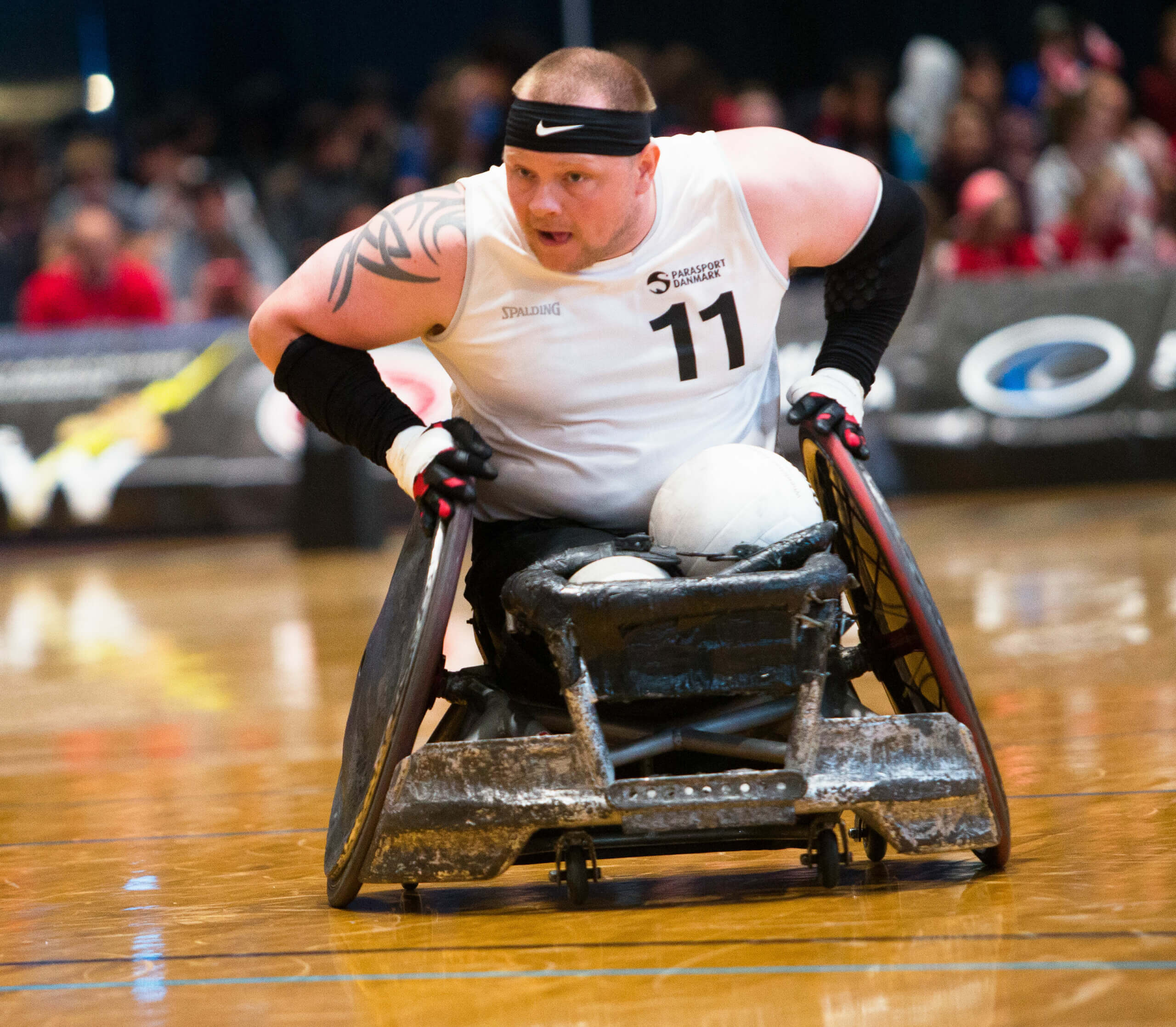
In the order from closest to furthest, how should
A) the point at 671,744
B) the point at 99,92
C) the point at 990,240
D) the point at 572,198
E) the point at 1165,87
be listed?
1. the point at 671,744
2. the point at 572,198
3. the point at 990,240
4. the point at 1165,87
5. the point at 99,92

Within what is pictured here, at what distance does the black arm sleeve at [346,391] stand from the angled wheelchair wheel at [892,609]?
2.96ft

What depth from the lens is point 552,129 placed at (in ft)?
11.0

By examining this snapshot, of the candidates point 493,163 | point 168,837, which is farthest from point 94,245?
point 168,837

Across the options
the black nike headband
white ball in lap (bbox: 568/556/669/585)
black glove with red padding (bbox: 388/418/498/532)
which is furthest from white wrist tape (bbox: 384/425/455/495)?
the black nike headband

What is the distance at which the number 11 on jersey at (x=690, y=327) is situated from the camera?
3645 millimetres

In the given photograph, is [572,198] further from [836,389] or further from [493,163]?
[493,163]

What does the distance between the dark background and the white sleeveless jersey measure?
12793 millimetres

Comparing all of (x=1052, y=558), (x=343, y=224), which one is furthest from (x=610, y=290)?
(x=343, y=224)

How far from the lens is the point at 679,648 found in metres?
3.12

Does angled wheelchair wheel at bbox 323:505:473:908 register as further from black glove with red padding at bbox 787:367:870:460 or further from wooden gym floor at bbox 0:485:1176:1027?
black glove with red padding at bbox 787:367:870:460

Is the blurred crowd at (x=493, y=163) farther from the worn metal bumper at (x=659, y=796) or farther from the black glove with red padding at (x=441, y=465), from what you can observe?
the worn metal bumper at (x=659, y=796)

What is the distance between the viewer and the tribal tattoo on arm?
11.6ft

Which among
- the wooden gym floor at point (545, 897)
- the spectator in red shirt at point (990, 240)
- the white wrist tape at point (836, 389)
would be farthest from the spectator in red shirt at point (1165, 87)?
the white wrist tape at point (836, 389)

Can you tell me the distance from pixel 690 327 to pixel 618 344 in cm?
17
